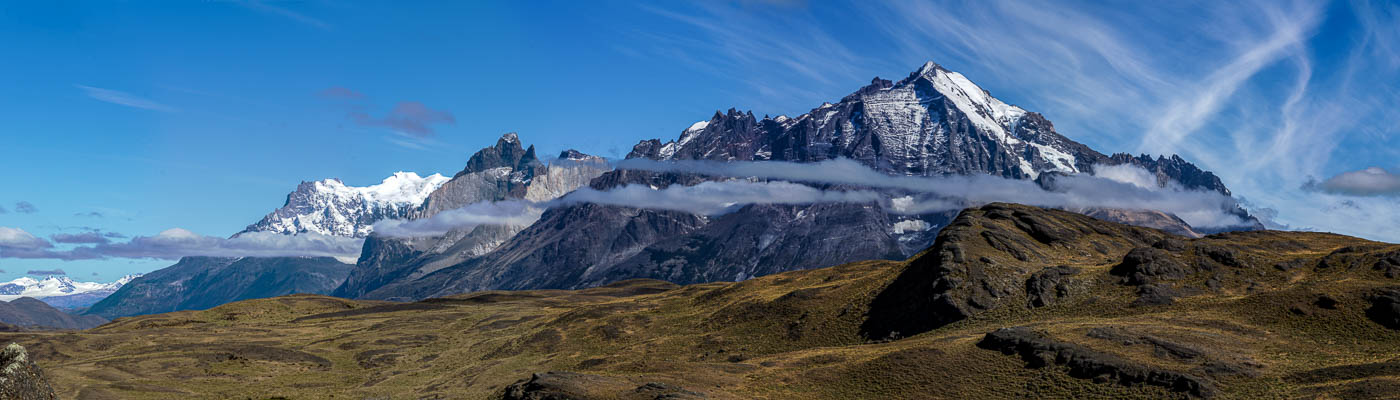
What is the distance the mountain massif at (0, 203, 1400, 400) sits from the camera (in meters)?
81.9

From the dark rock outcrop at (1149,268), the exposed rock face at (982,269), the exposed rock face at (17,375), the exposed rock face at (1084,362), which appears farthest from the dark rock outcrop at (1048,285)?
the exposed rock face at (17,375)

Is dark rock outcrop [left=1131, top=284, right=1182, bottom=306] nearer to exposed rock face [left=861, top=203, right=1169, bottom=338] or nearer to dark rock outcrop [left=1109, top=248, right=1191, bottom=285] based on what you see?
dark rock outcrop [left=1109, top=248, right=1191, bottom=285]

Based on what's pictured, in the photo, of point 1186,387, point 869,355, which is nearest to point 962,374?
point 869,355

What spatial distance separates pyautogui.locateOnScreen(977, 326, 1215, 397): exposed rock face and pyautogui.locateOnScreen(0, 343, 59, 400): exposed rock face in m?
79.6

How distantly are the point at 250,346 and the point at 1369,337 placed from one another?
173m

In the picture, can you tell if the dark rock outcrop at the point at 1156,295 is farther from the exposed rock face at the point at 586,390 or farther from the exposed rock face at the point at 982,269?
the exposed rock face at the point at 586,390

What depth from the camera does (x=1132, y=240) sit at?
163 metres

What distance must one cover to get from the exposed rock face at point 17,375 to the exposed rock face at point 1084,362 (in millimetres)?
79640

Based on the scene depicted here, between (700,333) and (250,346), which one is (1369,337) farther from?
(250,346)

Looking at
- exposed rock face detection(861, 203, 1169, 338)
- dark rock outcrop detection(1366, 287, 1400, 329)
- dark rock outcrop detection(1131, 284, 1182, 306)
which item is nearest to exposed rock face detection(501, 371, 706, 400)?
exposed rock face detection(861, 203, 1169, 338)

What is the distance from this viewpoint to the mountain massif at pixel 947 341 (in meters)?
81.9

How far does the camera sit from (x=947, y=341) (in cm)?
9969

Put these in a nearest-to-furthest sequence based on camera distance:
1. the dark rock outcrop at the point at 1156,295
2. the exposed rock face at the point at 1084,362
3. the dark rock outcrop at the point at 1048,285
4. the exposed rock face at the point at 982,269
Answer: the exposed rock face at the point at 1084,362 < the dark rock outcrop at the point at 1156,295 < the dark rock outcrop at the point at 1048,285 < the exposed rock face at the point at 982,269

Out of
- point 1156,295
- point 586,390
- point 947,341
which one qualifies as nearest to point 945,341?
point 947,341
